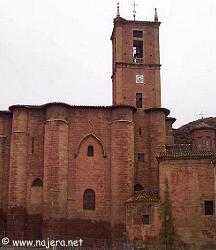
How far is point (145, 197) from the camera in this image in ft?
119

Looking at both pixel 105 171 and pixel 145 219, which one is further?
pixel 105 171

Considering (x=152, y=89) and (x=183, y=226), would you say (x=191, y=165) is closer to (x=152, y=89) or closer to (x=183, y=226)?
(x=183, y=226)

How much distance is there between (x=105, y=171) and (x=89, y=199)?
2646mm

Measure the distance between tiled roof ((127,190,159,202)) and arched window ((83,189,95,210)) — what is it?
3.68 meters

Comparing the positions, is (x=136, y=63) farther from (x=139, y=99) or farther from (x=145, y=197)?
(x=145, y=197)

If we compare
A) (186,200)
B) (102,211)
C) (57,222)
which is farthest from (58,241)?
(186,200)

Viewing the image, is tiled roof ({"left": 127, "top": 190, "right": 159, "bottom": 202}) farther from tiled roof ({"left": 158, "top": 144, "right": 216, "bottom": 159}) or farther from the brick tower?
the brick tower

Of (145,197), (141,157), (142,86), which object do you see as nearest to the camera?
(145,197)

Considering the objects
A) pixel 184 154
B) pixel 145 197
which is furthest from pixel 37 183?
pixel 184 154

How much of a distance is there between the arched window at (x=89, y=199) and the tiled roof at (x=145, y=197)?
3.68m

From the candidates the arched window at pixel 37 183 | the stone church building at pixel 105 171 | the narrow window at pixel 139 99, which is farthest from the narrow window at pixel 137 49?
the arched window at pixel 37 183

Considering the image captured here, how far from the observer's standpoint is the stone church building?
116ft

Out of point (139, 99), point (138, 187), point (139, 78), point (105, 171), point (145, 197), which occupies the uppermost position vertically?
point (139, 78)

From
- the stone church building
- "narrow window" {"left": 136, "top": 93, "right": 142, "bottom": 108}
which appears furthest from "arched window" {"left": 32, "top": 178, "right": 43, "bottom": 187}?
"narrow window" {"left": 136, "top": 93, "right": 142, "bottom": 108}
